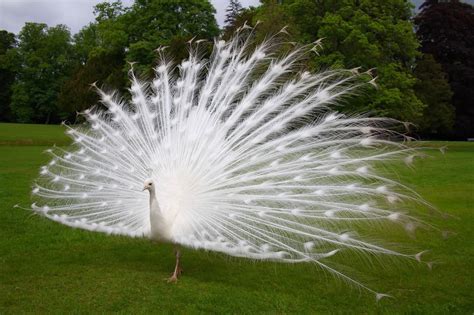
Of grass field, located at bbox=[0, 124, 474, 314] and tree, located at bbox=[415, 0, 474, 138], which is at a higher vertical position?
tree, located at bbox=[415, 0, 474, 138]

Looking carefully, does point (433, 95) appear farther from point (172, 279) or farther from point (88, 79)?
point (172, 279)

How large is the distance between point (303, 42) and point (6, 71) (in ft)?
134

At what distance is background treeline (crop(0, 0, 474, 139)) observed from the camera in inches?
983

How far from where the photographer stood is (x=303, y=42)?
24531 millimetres

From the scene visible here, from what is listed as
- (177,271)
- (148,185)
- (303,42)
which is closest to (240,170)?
(148,185)

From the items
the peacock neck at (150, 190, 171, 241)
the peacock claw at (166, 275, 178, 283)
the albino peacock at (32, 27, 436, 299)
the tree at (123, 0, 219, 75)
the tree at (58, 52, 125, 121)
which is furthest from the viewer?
the tree at (58, 52, 125, 121)

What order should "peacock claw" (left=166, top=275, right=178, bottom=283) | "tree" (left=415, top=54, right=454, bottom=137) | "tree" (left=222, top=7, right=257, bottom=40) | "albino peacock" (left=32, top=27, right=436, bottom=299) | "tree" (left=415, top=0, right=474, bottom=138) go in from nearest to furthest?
"albino peacock" (left=32, top=27, right=436, bottom=299) < "peacock claw" (left=166, top=275, right=178, bottom=283) < "tree" (left=222, top=7, right=257, bottom=40) < "tree" (left=415, top=54, right=454, bottom=137) < "tree" (left=415, top=0, right=474, bottom=138)

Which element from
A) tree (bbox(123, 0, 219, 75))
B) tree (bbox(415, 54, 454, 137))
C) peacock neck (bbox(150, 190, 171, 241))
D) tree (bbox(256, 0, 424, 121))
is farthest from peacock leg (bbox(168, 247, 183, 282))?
tree (bbox(415, 54, 454, 137))

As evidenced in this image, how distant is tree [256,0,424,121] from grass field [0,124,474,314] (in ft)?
55.2

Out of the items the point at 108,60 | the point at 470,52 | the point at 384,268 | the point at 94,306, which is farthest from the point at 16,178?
the point at 470,52

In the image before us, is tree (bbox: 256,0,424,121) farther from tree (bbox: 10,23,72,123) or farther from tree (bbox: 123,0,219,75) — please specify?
tree (bbox: 10,23,72,123)

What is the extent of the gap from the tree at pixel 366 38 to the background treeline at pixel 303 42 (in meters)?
0.05

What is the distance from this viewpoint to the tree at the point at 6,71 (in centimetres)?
5294

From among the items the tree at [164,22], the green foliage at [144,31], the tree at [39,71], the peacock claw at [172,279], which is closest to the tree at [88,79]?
the green foliage at [144,31]
